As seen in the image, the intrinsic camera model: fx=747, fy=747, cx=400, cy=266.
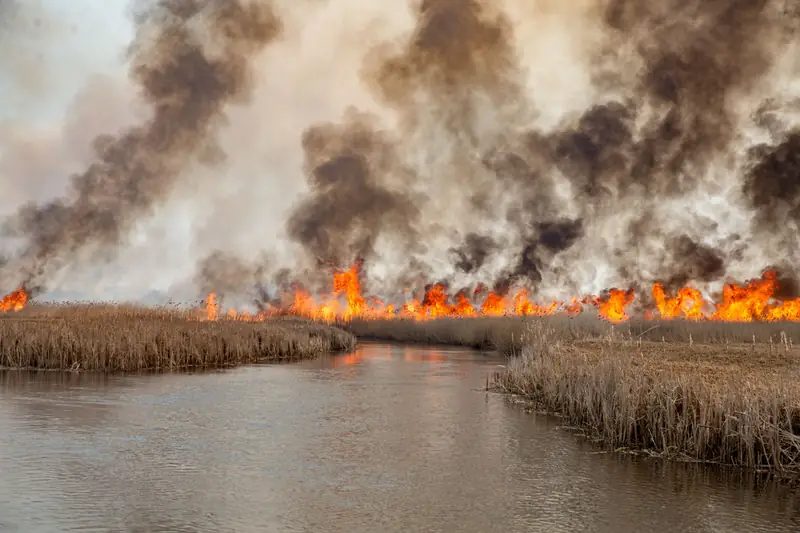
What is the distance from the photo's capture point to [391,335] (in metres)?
62.4

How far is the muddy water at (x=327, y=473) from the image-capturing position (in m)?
9.89

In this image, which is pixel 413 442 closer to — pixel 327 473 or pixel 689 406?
pixel 327 473

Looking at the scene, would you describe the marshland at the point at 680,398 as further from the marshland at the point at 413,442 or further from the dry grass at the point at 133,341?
the dry grass at the point at 133,341

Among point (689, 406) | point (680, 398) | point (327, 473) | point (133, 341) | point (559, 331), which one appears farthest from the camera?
point (559, 331)

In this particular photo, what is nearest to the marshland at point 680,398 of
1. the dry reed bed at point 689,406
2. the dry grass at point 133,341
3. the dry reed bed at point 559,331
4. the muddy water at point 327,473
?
the dry reed bed at point 689,406

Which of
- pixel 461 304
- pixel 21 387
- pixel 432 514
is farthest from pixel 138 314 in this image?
pixel 461 304

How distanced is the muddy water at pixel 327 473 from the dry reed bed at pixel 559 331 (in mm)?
8494

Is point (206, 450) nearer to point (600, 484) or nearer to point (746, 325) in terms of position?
point (600, 484)

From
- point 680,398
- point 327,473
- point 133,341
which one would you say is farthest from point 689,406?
point 133,341

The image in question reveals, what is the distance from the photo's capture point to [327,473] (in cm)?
1235

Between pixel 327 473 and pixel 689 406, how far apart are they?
6774 millimetres

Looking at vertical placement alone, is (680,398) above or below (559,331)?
below

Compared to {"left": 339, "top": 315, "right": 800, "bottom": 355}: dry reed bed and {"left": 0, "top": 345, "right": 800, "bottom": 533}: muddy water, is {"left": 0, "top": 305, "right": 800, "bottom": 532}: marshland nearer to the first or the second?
{"left": 0, "top": 345, "right": 800, "bottom": 533}: muddy water

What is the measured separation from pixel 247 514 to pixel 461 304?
7368 centimetres
